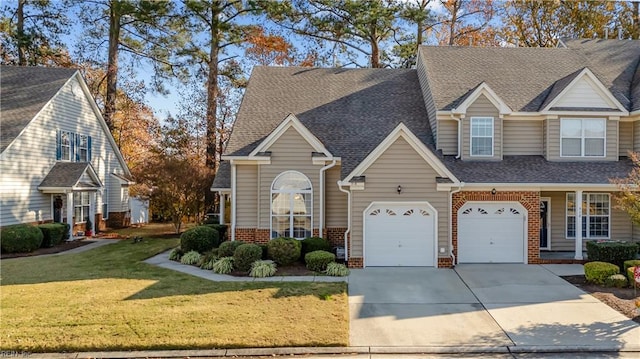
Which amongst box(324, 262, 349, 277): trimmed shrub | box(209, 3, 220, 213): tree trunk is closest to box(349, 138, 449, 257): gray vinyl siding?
box(324, 262, 349, 277): trimmed shrub

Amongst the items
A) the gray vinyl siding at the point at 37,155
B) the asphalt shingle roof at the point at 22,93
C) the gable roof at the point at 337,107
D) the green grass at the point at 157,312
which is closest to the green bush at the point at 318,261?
the green grass at the point at 157,312

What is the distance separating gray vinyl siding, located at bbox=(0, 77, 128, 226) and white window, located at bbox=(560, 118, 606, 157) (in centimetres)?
2402

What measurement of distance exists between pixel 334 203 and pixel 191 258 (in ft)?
18.8

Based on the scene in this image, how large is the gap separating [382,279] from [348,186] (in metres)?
3.48

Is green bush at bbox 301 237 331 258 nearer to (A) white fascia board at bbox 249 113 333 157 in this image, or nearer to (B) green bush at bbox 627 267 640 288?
(A) white fascia board at bbox 249 113 333 157

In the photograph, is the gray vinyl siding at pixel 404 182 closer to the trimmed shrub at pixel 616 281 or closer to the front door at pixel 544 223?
the trimmed shrub at pixel 616 281

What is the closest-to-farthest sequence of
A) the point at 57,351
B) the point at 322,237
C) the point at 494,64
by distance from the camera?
the point at 57,351 → the point at 322,237 → the point at 494,64

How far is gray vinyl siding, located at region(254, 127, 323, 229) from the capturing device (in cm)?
1509

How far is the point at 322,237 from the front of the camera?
15180 millimetres

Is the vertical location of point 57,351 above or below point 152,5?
below

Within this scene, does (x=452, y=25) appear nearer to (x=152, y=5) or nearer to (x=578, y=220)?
(x=578, y=220)

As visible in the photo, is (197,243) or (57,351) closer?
(57,351)

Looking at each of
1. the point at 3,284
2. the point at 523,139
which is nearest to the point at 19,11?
the point at 3,284

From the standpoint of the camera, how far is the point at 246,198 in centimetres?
1560
